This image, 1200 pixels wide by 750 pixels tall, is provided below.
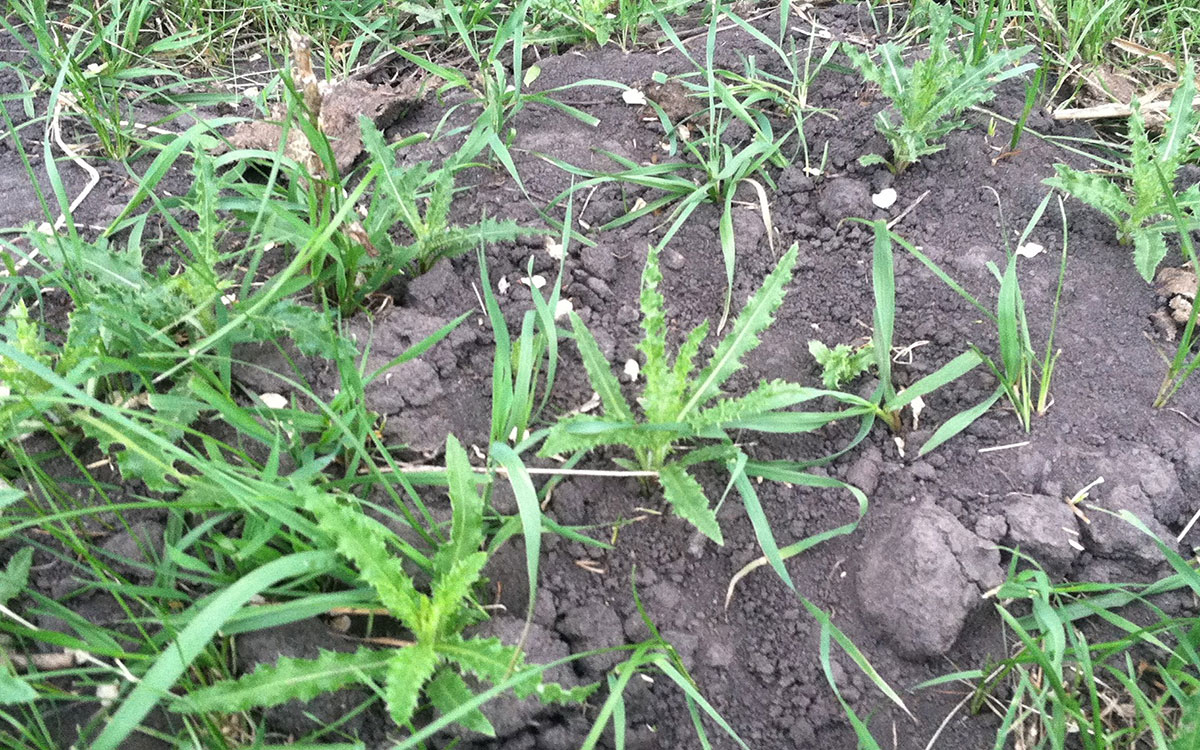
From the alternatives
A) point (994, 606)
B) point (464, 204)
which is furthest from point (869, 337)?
point (464, 204)

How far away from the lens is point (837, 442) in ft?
5.77

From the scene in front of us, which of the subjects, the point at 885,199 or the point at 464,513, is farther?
the point at 885,199

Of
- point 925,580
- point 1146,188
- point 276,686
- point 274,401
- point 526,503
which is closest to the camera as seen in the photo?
point 276,686

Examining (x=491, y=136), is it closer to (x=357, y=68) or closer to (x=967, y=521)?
(x=357, y=68)

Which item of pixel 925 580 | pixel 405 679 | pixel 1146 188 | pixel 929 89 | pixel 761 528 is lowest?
pixel 925 580

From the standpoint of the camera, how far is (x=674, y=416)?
162 centimetres

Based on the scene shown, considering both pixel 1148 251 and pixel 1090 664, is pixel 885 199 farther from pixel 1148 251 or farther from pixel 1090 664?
pixel 1090 664

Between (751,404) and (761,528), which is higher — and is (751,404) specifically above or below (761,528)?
above

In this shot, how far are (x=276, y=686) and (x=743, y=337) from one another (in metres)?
1.03

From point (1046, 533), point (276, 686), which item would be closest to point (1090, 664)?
point (1046, 533)

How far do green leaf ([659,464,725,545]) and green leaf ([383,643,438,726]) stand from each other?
0.52 m

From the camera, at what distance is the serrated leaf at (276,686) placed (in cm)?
127

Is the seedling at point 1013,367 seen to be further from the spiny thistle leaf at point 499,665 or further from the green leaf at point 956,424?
the spiny thistle leaf at point 499,665

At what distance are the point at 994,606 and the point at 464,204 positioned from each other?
5.06 ft
